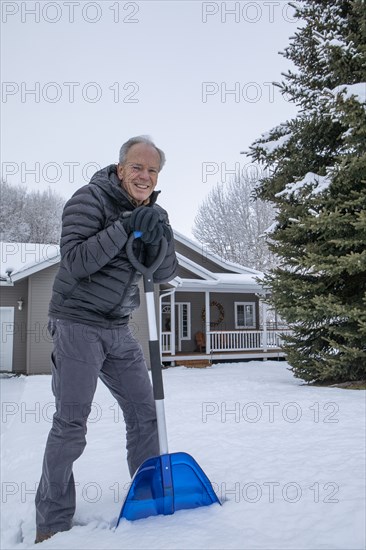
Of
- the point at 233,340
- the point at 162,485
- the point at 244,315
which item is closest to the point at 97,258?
the point at 162,485

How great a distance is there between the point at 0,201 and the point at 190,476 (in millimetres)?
38784

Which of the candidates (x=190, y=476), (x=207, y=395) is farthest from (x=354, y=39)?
(x=190, y=476)

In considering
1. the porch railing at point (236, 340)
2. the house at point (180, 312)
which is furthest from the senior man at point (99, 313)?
the porch railing at point (236, 340)

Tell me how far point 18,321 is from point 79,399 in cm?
1291

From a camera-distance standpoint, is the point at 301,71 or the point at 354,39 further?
the point at 301,71

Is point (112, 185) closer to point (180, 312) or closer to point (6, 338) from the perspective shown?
point (6, 338)

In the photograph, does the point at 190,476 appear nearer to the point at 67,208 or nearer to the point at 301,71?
the point at 67,208

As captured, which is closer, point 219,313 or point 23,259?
point 23,259

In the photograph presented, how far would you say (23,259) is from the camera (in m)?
16.7

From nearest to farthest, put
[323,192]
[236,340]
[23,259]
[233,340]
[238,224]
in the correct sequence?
[323,192] → [23,259] → [233,340] → [236,340] → [238,224]

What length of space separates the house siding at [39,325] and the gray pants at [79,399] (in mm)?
11433

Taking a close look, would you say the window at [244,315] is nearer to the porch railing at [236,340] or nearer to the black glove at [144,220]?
the porch railing at [236,340]

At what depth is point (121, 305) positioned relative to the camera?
7.33ft

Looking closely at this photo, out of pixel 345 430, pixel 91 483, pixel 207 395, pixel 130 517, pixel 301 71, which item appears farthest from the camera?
pixel 301 71
